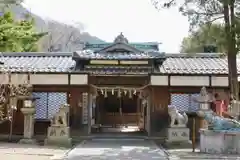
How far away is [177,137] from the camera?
16.6 metres

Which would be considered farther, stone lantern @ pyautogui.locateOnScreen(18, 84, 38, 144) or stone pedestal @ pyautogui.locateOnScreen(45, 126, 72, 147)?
stone lantern @ pyautogui.locateOnScreen(18, 84, 38, 144)

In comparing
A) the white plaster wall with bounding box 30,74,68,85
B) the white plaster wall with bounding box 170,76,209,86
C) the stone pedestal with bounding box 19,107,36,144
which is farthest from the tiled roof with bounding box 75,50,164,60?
the stone pedestal with bounding box 19,107,36,144

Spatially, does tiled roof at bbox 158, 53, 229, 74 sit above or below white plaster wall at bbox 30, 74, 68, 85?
above

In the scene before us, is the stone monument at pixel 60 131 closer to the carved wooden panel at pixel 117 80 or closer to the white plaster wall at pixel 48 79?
the white plaster wall at pixel 48 79

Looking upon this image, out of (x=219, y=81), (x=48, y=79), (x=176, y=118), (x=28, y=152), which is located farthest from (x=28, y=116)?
(x=219, y=81)

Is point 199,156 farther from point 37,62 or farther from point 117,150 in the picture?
point 37,62

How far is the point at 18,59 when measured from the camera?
67.9ft

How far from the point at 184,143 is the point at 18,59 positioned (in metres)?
9.90

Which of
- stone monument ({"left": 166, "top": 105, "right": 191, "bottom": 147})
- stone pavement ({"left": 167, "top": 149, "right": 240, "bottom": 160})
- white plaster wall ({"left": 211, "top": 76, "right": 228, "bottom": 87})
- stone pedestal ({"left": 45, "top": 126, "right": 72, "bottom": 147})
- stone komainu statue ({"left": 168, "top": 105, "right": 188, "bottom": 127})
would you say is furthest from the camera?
white plaster wall ({"left": 211, "top": 76, "right": 228, "bottom": 87})

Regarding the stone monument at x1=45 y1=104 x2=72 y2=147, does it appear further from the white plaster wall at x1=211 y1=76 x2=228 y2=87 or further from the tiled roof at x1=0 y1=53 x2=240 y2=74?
the white plaster wall at x1=211 y1=76 x2=228 y2=87

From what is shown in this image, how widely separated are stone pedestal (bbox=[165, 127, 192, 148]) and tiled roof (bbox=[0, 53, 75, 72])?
5.91m

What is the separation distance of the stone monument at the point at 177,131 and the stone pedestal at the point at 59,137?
4272 mm

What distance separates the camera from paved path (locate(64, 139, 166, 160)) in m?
12.8

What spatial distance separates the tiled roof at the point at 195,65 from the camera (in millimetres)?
18641
